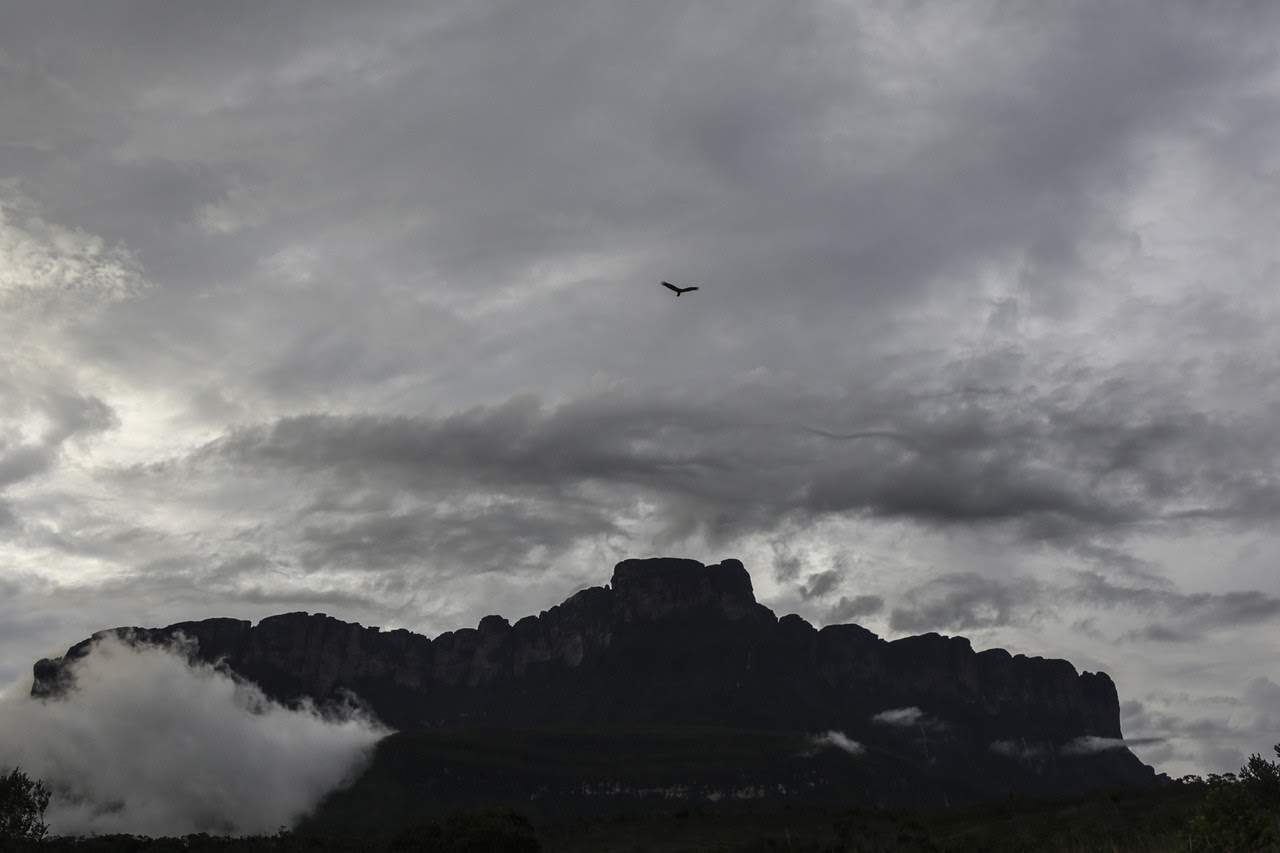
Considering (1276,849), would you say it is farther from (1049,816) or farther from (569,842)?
(569,842)

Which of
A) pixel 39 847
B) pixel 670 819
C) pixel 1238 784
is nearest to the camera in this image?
pixel 1238 784

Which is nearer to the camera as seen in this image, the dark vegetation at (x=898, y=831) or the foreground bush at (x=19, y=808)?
the dark vegetation at (x=898, y=831)

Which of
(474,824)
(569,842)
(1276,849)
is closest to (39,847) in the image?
(474,824)

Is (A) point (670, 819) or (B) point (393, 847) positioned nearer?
(B) point (393, 847)

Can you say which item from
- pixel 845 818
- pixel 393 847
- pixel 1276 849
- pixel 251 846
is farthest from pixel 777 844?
pixel 1276 849

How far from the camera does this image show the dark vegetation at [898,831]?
1688 inches

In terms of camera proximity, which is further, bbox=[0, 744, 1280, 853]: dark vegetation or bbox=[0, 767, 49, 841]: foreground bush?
bbox=[0, 767, 49, 841]: foreground bush

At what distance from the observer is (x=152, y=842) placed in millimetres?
155375

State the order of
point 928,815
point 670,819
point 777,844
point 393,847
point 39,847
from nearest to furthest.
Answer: point 393,847 < point 39,847 < point 777,844 < point 928,815 < point 670,819

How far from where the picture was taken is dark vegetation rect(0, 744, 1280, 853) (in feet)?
141

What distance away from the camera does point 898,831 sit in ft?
408

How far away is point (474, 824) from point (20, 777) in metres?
58.7

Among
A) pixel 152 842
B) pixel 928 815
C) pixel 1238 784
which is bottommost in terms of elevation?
pixel 152 842

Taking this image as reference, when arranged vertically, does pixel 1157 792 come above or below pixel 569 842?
above
